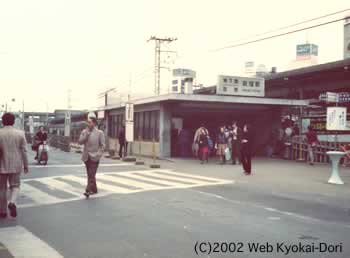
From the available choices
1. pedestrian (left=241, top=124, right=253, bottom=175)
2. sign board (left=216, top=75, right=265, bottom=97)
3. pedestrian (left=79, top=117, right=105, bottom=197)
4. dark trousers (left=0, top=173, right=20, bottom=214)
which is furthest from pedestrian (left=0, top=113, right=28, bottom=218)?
sign board (left=216, top=75, right=265, bottom=97)

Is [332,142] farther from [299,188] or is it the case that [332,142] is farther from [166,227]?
[166,227]

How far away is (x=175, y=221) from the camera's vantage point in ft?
25.7

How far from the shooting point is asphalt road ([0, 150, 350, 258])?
6047 millimetres

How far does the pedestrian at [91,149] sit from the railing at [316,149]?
14.6 metres

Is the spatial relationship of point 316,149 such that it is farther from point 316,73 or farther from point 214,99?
point 316,73

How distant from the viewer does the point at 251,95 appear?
27453mm

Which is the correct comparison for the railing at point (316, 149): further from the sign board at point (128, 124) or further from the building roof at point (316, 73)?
the sign board at point (128, 124)

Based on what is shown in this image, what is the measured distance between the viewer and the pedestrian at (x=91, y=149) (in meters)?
10.6

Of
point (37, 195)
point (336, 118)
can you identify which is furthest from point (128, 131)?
point (37, 195)

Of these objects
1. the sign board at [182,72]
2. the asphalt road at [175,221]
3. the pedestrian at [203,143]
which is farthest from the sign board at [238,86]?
the sign board at [182,72]

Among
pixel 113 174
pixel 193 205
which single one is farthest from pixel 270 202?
pixel 113 174

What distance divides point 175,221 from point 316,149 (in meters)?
16.9

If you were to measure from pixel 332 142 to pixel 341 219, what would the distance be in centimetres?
1479

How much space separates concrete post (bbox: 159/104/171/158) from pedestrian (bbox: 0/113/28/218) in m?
16.5
